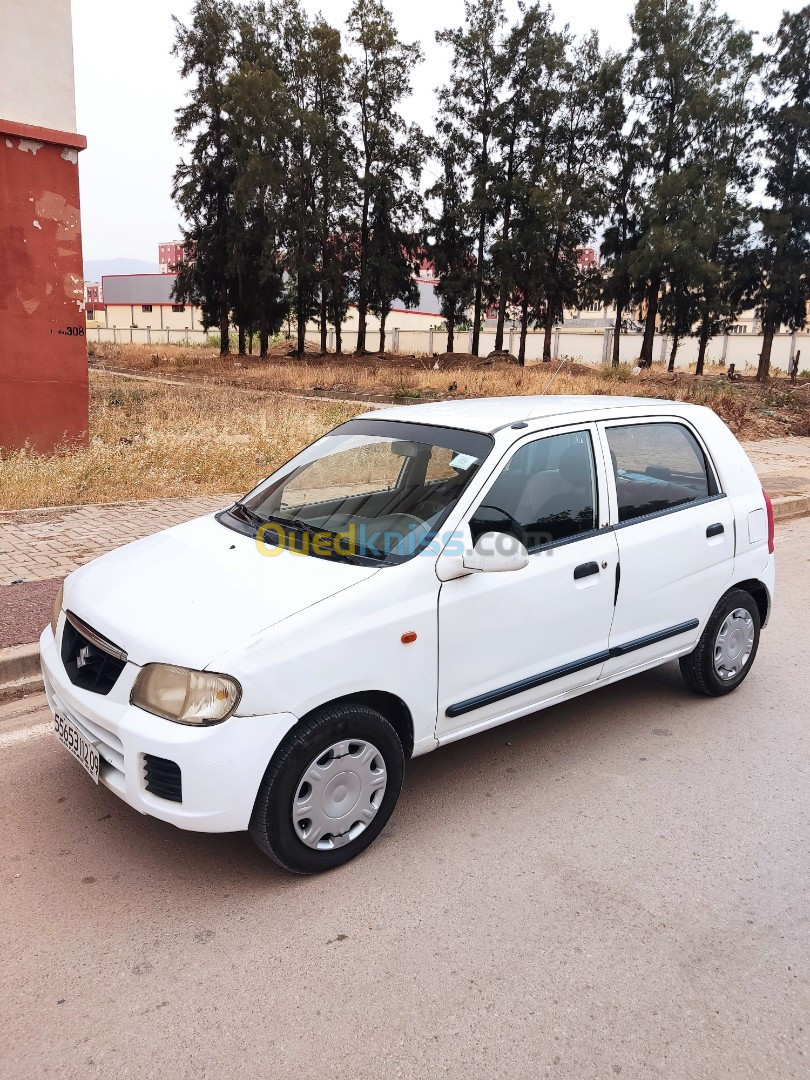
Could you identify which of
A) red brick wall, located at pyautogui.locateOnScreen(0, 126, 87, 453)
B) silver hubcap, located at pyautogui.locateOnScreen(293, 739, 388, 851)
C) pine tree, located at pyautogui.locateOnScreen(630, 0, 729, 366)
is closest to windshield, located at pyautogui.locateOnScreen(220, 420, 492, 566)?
silver hubcap, located at pyautogui.locateOnScreen(293, 739, 388, 851)

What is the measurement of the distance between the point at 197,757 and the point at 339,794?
606 mm

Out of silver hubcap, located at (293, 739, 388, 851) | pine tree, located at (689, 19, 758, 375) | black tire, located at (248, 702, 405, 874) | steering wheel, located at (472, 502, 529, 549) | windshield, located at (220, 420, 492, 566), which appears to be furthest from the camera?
pine tree, located at (689, 19, 758, 375)

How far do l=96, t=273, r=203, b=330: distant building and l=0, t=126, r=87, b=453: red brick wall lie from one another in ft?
255

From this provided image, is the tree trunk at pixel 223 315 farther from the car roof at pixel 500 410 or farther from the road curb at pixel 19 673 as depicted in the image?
the car roof at pixel 500 410

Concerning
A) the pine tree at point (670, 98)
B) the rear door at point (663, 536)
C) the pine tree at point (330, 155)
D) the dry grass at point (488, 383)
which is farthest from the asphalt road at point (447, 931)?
the pine tree at point (330, 155)

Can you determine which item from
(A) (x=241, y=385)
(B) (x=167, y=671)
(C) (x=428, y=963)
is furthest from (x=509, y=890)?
(A) (x=241, y=385)

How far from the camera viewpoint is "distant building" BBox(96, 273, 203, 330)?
89500 mm

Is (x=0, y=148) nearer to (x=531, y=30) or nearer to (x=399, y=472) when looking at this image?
(x=399, y=472)

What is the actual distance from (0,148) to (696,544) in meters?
10.4

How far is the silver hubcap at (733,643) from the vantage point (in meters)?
4.75

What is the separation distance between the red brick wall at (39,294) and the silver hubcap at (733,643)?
978cm

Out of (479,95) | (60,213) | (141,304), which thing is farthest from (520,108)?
(141,304)

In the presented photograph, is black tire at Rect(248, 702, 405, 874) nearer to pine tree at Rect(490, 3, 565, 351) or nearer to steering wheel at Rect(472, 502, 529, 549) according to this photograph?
steering wheel at Rect(472, 502, 529, 549)

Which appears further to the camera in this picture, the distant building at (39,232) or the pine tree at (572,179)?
the pine tree at (572,179)
